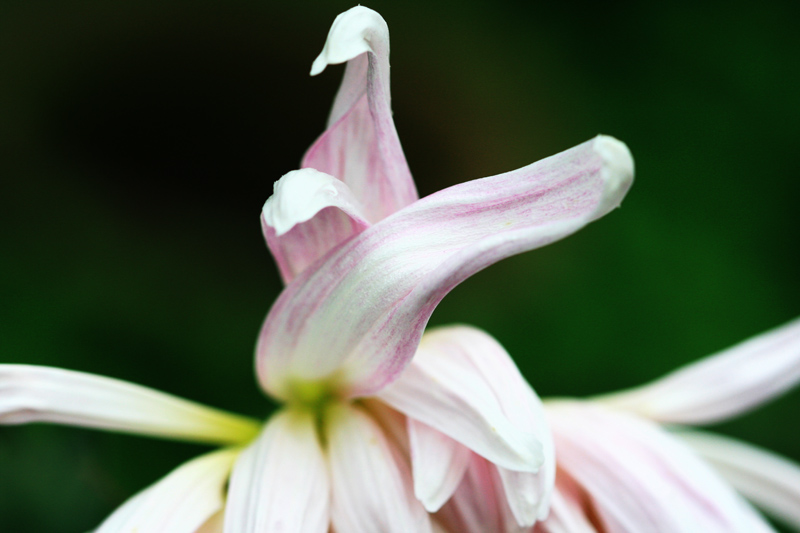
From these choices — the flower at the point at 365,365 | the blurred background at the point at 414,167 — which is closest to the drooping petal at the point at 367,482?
the flower at the point at 365,365

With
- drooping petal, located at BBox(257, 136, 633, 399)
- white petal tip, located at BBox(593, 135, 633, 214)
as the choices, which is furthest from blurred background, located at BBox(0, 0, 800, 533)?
white petal tip, located at BBox(593, 135, 633, 214)

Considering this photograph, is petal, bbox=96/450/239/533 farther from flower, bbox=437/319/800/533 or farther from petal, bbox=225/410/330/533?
flower, bbox=437/319/800/533

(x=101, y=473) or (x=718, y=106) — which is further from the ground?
(x=718, y=106)

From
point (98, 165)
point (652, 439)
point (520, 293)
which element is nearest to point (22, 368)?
point (652, 439)

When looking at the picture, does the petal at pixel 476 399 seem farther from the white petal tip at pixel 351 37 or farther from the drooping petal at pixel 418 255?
the white petal tip at pixel 351 37

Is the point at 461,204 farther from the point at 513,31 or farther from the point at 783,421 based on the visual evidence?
the point at 783,421

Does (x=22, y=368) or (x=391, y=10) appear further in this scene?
(x=391, y=10)
